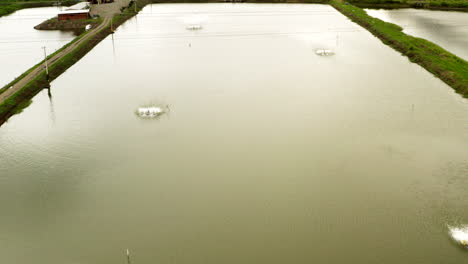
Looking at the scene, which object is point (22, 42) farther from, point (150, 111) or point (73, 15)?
A: point (150, 111)

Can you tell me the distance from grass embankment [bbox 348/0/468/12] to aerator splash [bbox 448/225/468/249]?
4877 cm

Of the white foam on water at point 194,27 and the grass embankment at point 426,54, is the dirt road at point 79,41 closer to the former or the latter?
the white foam on water at point 194,27

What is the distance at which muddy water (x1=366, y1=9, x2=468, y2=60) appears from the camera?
36469 millimetres

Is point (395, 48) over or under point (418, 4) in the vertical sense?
under

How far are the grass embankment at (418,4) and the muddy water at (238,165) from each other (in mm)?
30539

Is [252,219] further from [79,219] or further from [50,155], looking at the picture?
[50,155]

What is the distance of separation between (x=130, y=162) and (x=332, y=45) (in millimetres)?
23870

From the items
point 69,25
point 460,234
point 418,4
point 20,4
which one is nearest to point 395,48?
point 460,234

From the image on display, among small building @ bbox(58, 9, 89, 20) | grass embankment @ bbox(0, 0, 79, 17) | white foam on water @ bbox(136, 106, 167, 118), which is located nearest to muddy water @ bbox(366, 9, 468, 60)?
white foam on water @ bbox(136, 106, 167, 118)

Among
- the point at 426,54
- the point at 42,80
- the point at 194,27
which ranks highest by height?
the point at 194,27

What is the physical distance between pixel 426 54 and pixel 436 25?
15.7 meters

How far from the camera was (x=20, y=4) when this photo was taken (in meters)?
59.2

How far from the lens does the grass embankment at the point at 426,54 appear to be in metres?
26.6

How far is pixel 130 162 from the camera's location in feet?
58.0
